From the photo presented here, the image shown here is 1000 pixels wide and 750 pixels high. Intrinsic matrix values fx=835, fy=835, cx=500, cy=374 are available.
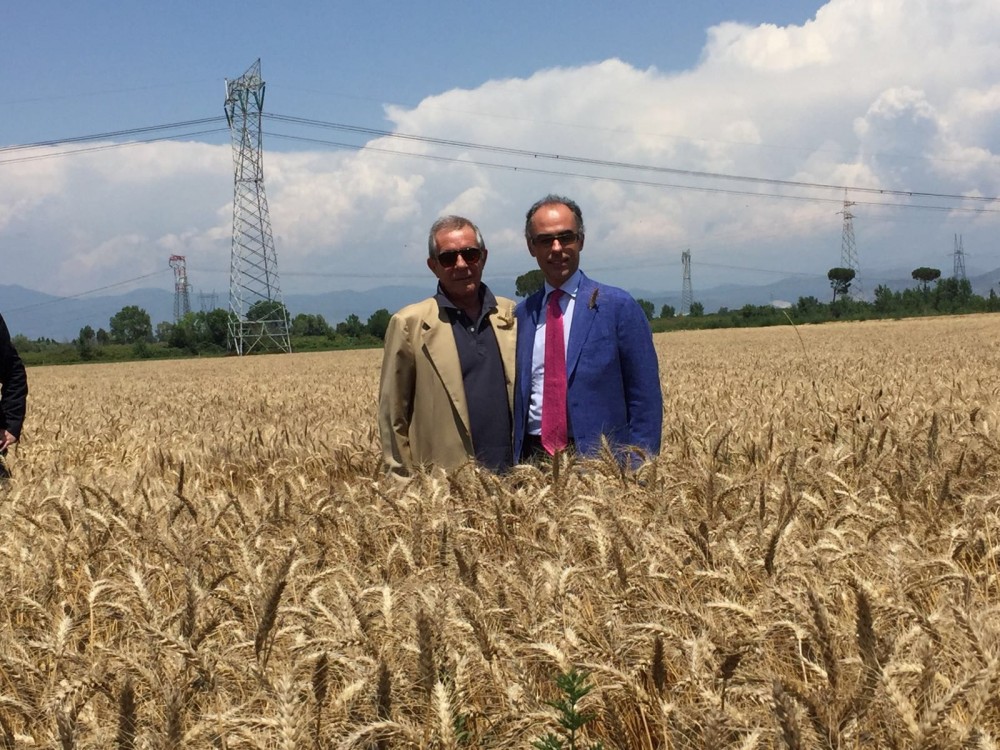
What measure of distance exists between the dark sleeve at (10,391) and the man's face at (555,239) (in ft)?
11.1

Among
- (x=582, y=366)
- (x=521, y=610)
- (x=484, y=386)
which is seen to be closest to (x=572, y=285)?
(x=582, y=366)

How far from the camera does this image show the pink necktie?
12.6ft

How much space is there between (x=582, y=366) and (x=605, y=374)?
12 cm

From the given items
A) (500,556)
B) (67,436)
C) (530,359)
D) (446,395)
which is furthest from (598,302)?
(67,436)

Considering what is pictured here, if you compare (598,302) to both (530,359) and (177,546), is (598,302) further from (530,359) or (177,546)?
(177,546)

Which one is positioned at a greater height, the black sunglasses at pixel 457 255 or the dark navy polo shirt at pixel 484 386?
the black sunglasses at pixel 457 255

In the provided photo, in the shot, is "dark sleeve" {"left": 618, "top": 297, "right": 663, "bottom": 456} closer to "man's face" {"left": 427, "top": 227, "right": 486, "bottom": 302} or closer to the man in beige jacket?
the man in beige jacket

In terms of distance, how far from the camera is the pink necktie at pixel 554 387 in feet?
12.6

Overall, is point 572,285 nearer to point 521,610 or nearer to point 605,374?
point 605,374

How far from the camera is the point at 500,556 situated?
8.95 ft

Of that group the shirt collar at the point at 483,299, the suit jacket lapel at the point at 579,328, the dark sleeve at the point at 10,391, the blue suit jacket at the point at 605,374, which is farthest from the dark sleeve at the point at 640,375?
the dark sleeve at the point at 10,391

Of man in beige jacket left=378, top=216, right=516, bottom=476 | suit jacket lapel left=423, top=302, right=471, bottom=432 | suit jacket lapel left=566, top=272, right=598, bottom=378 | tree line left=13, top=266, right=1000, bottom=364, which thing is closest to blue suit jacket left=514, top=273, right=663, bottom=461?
suit jacket lapel left=566, top=272, right=598, bottom=378

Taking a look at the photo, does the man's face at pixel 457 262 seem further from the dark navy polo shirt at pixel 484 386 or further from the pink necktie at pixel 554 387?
the pink necktie at pixel 554 387

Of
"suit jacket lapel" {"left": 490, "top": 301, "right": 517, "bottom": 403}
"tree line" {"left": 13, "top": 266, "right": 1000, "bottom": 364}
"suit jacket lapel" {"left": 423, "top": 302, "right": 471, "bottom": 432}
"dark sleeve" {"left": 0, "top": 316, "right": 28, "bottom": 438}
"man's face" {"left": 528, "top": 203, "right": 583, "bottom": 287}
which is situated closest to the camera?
"man's face" {"left": 528, "top": 203, "right": 583, "bottom": 287}
